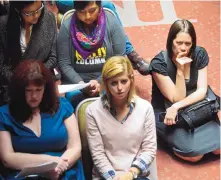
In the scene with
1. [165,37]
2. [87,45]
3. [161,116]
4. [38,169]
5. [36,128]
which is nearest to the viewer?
[38,169]

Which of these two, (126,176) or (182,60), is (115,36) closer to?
(182,60)

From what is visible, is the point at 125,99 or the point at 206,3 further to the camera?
the point at 206,3

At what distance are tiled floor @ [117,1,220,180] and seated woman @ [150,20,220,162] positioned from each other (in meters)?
0.10

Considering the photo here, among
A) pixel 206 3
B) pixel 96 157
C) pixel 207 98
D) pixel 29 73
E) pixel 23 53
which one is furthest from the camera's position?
pixel 206 3

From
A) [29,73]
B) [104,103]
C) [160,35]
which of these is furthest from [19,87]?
[160,35]

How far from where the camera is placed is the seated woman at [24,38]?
2.42 m

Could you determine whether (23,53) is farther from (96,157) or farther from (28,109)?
(96,157)

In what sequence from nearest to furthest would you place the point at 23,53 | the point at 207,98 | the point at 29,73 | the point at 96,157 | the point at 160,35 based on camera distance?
1. the point at 29,73
2. the point at 96,157
3. the point at 23,53
4. the point at 207,98
5. the point at 160,35

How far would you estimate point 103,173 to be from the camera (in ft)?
6.98

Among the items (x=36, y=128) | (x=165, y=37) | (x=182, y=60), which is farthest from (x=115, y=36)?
(x=165, y=37)

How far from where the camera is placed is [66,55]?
256 centimetres

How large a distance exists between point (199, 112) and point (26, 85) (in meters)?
1.08

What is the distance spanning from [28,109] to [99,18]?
740 mm

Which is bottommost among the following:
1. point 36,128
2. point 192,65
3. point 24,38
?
point 36,128
